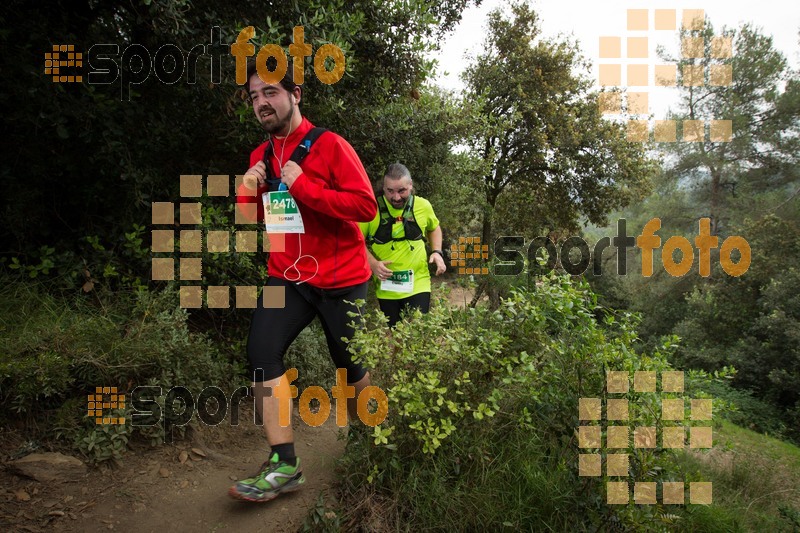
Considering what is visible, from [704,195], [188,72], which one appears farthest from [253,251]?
[704,195]

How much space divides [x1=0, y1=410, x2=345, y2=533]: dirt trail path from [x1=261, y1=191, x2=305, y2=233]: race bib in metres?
1.56

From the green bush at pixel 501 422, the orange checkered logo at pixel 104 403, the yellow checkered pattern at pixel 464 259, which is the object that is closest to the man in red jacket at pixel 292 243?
the green bush at pixel 501 422

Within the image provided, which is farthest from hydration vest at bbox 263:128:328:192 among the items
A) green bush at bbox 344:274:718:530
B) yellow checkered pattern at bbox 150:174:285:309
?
yellow checkered pattern at bbox 150:174:285:309

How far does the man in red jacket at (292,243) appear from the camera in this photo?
111 inches

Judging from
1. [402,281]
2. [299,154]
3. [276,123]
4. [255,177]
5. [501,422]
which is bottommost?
[501,422]

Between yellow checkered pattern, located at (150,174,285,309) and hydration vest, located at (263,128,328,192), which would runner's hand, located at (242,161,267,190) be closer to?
hydration vest, located at (263,128,328,192)

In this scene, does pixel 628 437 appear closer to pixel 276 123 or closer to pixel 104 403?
pixel 276 123

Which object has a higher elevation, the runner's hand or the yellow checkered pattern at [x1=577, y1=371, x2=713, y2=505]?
Result: the runner's hand

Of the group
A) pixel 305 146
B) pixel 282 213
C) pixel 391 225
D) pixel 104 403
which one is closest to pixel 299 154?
pixel 305 146

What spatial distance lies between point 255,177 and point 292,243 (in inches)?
17.1

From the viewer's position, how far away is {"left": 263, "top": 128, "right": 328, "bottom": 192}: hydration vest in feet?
9.53

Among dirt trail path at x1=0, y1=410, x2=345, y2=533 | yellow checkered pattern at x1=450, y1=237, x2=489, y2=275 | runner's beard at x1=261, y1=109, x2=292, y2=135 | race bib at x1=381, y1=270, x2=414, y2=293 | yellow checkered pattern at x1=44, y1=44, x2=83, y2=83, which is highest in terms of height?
yellow checkered pattern at x1=44, y1=44, x2=83, y2=83

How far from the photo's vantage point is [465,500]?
2.66 m

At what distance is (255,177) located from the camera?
2.92m
